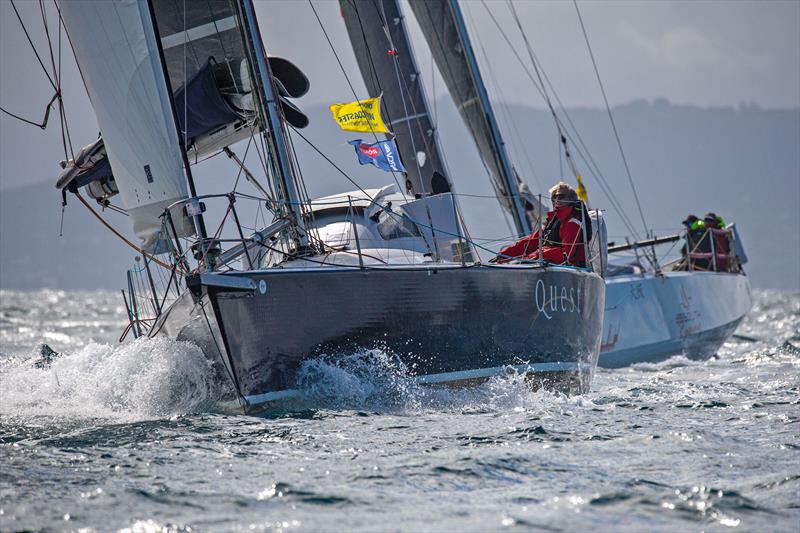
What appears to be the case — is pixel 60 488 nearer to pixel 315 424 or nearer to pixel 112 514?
pixel 112 514

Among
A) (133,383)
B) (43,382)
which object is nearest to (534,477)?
(133,383)

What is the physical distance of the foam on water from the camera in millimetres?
7715

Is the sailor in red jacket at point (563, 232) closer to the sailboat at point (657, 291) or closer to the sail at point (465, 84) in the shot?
the sailboat at point (657, 291)

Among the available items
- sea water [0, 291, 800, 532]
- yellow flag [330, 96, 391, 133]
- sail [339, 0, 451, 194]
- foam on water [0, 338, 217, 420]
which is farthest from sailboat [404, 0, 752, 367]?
foam on water [0, 338, 217, 420]

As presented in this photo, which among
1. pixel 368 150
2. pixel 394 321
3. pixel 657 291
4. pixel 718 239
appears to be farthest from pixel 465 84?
pixel 394 321

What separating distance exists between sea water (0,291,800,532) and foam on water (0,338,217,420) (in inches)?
0.6

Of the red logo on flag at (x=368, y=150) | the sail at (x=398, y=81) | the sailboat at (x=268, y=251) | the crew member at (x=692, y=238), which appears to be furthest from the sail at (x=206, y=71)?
the crew member at (x=692, y=238)

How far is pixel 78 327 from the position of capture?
2800 centimetres

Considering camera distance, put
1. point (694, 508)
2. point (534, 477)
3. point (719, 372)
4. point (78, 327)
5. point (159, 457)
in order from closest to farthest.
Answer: point (694, 508) → point (534, 477) → point (159, 457) → point (719, 372) → point (78, 327)

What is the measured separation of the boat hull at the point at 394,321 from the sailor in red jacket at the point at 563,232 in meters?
0.38

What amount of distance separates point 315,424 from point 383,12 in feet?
24.3

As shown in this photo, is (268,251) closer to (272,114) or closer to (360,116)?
(272,114)

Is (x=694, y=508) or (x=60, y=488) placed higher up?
(x=60, y=488)

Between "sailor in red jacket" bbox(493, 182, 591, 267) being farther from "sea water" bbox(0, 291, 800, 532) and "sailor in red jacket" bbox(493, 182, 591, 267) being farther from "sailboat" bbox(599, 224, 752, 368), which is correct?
"sailboat" bbox(599, 224, 752, 368)
